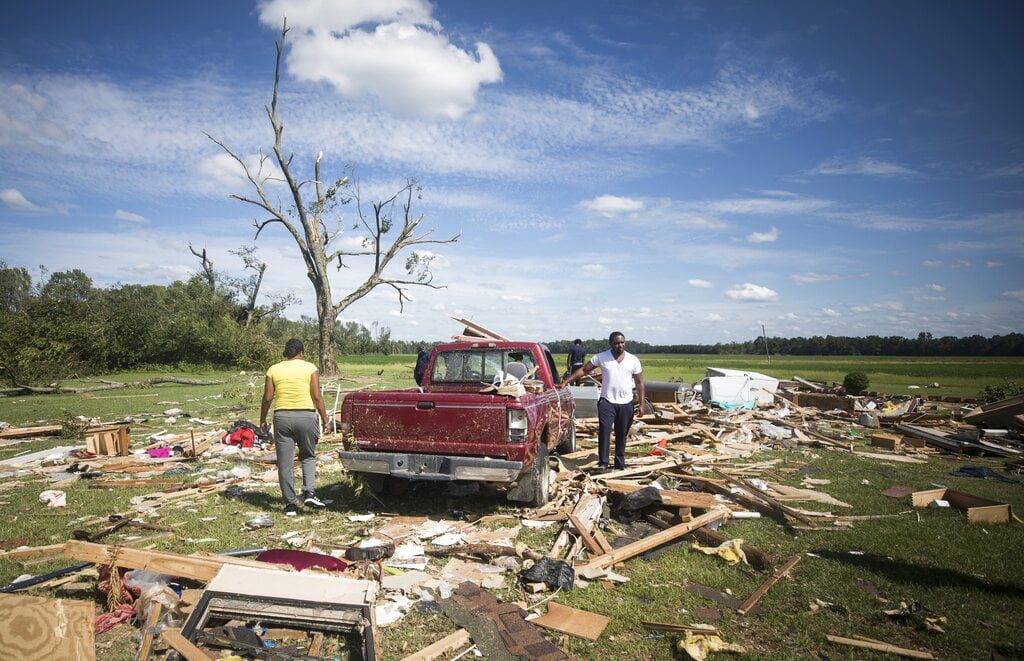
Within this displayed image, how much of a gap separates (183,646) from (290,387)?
3.40 metres

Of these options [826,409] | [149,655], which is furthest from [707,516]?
[826,409]

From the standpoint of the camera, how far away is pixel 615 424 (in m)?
A: 7.88

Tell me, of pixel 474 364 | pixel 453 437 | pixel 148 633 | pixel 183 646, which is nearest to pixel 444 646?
pixel 183 646

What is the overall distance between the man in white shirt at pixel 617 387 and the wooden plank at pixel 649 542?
2060 mm

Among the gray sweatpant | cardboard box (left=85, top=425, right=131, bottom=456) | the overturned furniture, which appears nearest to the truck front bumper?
the gray sweatpant

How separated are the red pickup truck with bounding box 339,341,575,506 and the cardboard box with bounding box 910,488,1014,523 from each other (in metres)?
4.90

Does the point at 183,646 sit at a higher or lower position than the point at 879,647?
higher

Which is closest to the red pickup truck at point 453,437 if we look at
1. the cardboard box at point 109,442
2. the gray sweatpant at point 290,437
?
the gray sweatpant at point 290,437

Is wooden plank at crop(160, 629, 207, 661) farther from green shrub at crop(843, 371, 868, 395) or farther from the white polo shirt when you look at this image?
green shrub at crop(843, 371, 868, 395)

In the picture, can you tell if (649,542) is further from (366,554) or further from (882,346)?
(882,346)

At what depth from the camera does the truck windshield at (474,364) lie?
743 centimetres

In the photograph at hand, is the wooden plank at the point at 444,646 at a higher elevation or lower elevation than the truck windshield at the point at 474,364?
lower

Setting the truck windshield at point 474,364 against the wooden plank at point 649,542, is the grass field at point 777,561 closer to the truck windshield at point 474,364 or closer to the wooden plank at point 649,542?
the wooden plank at point 649,542

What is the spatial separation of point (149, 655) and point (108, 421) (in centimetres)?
1290
